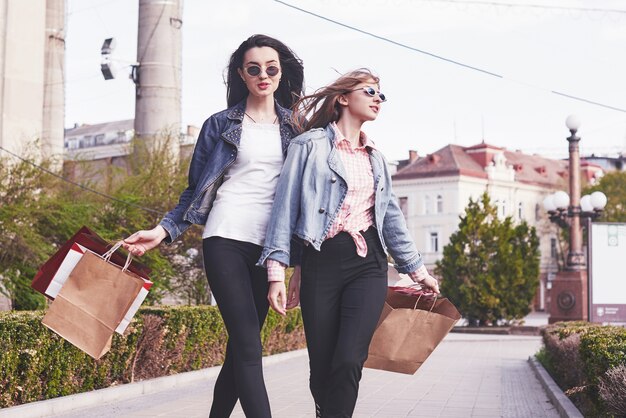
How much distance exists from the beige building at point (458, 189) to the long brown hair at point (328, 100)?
246 ft

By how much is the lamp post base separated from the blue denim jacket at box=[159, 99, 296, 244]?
27.9 metres

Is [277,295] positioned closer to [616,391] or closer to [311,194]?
[311,194]

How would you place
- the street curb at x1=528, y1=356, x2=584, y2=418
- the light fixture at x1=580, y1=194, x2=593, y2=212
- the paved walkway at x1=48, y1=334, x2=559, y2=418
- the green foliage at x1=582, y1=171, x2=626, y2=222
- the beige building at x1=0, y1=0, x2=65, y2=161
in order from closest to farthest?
the street curb at x1=528, y1=356, x2=584, y2=418 → the paved walkway at x1=48, y1=334, x2=559, y2=418 → the beige building at x1=0, y1=0, x2=65, y2=161 → the light fixture at x1=580, y1=194, x2=593, y2=212 → the green foliage at x1=582, y1=171, x2=626, y2=222

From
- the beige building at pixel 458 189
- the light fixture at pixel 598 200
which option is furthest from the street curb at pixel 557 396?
the beige building at pixel 458 189

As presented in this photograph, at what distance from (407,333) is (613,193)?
2886 inches

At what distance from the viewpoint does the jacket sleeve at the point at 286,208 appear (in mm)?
4918

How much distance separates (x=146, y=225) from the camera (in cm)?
2092

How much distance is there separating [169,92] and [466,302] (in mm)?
16644

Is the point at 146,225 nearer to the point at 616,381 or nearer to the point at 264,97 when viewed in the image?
the point at 616,381

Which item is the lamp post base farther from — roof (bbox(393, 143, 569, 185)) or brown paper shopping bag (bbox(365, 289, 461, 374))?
roof (bbox(393, 143, 569, 185))

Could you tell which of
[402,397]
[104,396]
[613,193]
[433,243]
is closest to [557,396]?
[402,397]

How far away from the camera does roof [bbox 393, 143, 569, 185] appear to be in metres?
81.8

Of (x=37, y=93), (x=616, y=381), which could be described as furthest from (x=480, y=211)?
(x=616, y=381)

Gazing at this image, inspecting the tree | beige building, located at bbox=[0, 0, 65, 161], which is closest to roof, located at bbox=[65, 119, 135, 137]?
the tree
